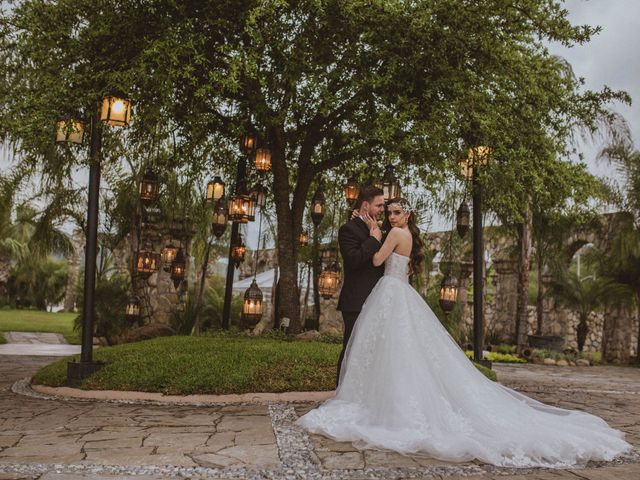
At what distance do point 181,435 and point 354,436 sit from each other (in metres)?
1.48

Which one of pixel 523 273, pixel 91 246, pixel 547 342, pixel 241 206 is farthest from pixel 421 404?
pixel 547 342

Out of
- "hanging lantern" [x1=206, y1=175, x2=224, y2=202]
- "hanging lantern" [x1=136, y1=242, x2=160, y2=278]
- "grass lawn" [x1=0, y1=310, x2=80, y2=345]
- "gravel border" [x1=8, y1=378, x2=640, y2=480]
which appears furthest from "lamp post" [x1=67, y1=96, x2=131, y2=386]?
"grass lawn" [x1=0, y1=310, x2=80, y2=345]

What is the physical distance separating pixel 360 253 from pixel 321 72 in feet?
15.2

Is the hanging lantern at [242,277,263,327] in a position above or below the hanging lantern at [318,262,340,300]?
below

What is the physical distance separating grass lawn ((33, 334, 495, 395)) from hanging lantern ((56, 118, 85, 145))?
302 centimetres

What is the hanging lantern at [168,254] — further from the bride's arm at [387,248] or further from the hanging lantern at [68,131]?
the bride's arm at [387,248]

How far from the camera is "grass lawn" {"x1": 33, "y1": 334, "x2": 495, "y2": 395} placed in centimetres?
736

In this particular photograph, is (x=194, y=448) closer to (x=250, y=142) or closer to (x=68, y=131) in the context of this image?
(x=68, y=131)

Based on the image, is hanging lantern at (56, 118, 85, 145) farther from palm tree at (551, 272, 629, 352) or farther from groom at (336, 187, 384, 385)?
palm tree at (551, 272, 629, 352)

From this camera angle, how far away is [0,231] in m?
16.3

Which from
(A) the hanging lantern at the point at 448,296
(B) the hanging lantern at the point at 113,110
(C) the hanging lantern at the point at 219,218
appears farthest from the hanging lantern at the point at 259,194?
(A) the hanging lantern at the point at 448,296

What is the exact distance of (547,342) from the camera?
18.5 meters

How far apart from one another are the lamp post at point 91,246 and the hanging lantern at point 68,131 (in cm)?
29

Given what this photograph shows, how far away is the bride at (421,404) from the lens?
173 inches
